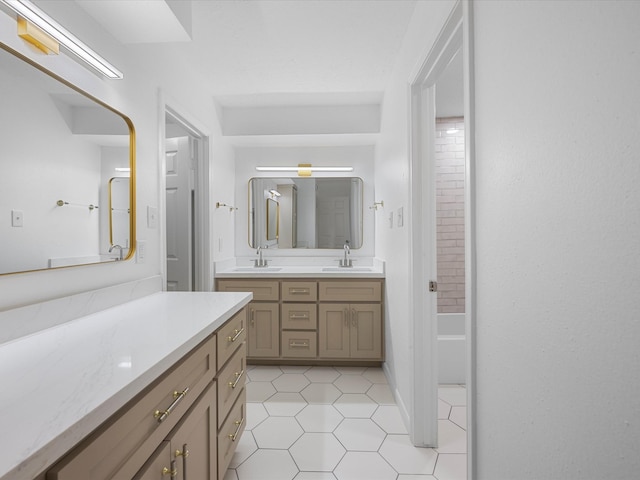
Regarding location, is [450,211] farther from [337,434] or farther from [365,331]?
[337,434]

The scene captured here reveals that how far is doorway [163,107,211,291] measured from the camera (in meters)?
2.60

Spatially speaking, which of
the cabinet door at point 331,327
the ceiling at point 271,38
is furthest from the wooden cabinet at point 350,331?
the ceiling at point 271,38

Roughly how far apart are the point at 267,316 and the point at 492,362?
2.16 metres

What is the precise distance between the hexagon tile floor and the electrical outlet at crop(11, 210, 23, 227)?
140 centimetres

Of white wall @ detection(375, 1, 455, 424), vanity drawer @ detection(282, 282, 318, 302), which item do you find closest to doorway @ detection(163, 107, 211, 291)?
vanity drawer @ detection(282, 282, 318, 302)

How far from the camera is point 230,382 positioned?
4.69ft

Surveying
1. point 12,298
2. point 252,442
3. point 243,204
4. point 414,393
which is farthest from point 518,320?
point 243,204

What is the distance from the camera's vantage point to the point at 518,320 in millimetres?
776

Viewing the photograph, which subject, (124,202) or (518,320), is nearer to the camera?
(518,320)

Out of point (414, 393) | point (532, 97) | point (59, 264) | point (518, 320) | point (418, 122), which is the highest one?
point (418, 122)

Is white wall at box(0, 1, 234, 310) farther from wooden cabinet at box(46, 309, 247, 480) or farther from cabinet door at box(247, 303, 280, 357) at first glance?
cabinet door at box(247, 303, 280, 357)

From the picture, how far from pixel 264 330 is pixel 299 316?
33 centimetres

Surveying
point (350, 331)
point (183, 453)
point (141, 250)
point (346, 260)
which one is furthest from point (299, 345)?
point (183, 453)

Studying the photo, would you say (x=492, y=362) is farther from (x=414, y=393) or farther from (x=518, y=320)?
(x=414, y=393)
